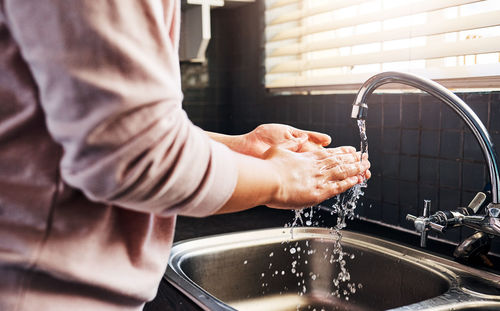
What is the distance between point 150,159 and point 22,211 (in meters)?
0.14

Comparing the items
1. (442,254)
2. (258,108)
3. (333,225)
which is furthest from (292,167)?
(258,108)

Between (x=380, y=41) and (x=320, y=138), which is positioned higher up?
(x=380, y=41)

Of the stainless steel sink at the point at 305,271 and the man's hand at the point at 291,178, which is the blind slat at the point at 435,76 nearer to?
the stainless steel sink at the point at 305,271

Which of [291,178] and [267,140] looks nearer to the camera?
[291,178]

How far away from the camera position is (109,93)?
44 cm

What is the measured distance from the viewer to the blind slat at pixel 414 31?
1.24 metres

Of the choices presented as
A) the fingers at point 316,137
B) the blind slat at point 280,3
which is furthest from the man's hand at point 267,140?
the blind slat at point 280,3

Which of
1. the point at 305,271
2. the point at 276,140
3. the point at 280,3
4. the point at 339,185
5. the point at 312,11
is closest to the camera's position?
the point at 339,185

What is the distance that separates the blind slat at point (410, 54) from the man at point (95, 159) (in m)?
0.89

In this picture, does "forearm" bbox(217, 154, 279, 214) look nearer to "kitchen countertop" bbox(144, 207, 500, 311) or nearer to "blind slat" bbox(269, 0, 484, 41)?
"kitchen countertop" bbox(144, 207, 500, 311)

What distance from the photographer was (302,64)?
1882 mm

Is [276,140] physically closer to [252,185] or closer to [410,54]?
[252,185]

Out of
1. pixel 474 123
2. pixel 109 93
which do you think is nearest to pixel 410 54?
pixel 474 123

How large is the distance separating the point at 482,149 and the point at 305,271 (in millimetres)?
625
